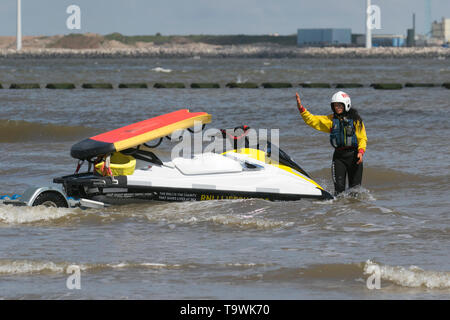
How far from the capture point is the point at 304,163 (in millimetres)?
18156

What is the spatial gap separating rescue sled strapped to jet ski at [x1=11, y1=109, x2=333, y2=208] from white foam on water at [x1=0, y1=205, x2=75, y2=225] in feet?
1.06

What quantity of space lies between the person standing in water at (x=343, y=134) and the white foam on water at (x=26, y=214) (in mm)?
3651

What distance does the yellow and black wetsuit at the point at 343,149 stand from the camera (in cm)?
1232

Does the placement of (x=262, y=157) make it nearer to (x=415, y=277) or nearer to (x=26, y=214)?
(x=26, y=214)

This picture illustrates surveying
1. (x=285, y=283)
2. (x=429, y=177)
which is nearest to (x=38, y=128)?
(x=429, y=177)

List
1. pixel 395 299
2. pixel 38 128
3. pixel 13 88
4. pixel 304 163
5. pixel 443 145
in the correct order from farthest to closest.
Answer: pixel 13 88
pixel 38 128
pixel 443 145
pixel 304 163
pixel 395 299

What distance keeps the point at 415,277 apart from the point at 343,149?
414cm

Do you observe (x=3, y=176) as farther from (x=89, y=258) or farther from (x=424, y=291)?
(x=424, y=291)

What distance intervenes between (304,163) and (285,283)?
32.1 feet

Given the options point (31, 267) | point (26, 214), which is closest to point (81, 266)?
point (31, 267)

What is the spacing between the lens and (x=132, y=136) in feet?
38.0

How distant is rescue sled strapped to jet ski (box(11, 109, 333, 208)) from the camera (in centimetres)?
1172

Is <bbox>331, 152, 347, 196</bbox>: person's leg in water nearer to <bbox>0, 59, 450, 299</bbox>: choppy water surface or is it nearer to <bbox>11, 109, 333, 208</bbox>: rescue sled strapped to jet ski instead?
<bbox>0, 59, 450, 299</bbox>: choppy water surface

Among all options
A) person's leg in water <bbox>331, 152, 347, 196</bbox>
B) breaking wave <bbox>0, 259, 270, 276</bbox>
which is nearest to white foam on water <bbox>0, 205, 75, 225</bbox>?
breaking wave <bbox>0, 259, 270, 276</bbox>
